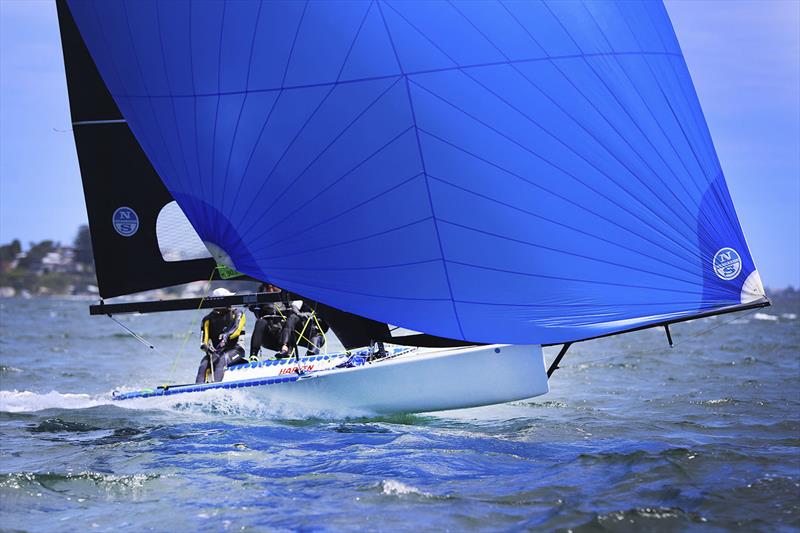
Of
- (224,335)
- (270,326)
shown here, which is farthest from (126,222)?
(270,326)

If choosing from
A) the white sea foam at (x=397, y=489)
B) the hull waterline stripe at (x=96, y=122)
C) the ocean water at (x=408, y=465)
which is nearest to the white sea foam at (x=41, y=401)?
the ocean water at (x=408, y=465)

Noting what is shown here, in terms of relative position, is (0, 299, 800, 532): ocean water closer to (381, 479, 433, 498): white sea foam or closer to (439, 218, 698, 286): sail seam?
(381, 479, 433, 498): white sea foam

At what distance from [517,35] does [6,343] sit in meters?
17.2

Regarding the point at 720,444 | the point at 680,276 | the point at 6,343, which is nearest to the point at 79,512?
the point at 680,276

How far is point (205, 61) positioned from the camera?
7070mm

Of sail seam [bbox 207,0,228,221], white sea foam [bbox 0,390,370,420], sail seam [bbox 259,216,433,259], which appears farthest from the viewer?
white sea foam [bbox 0,390,370,420]

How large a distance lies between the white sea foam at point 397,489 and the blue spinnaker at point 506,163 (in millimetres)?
1301

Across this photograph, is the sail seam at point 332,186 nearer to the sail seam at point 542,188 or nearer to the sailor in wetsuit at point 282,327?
the sail seam at point 542,188

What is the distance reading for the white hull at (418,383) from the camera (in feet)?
25.1

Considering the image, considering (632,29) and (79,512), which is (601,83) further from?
(79,512)

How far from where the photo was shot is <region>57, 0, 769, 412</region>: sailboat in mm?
6379

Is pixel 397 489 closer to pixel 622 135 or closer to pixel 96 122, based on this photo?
pixel 622 135

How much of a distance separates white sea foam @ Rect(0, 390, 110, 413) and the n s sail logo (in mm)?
2032

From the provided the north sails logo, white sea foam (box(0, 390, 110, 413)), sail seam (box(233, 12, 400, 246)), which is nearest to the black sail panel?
white sea foam (box(0, 390, 110, 413))
